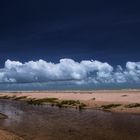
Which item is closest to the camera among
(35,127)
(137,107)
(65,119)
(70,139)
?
(70,139)

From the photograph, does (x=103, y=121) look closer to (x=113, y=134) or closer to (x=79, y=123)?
(x=79, y=123)

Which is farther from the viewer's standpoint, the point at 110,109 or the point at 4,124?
the point at 110,109

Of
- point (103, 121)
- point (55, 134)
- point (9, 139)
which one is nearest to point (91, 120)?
point (103, 121)

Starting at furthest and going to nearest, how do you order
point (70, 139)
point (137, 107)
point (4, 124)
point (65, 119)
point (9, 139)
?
1. point (137, 107)
2. point (65, 119)
3. point (4, 124)
4. point (70, 139)
5. point (9, 139)

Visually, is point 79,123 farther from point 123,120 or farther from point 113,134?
point 113,134

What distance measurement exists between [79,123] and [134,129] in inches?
321

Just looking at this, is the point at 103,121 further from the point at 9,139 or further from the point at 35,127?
the point at 9,139

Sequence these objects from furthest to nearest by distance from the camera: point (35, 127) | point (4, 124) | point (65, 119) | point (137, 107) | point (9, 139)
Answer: point (137, 107) < point (65, 119) < point (4, 124) < point (35, 127) < point (9, 139)

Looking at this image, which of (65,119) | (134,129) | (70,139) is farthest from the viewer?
(65,119)

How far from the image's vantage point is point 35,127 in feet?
115

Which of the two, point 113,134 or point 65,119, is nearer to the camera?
point 113,134

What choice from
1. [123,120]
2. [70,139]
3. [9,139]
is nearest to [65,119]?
[123,120]

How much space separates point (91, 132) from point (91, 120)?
916 cm

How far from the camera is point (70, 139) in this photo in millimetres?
27641
